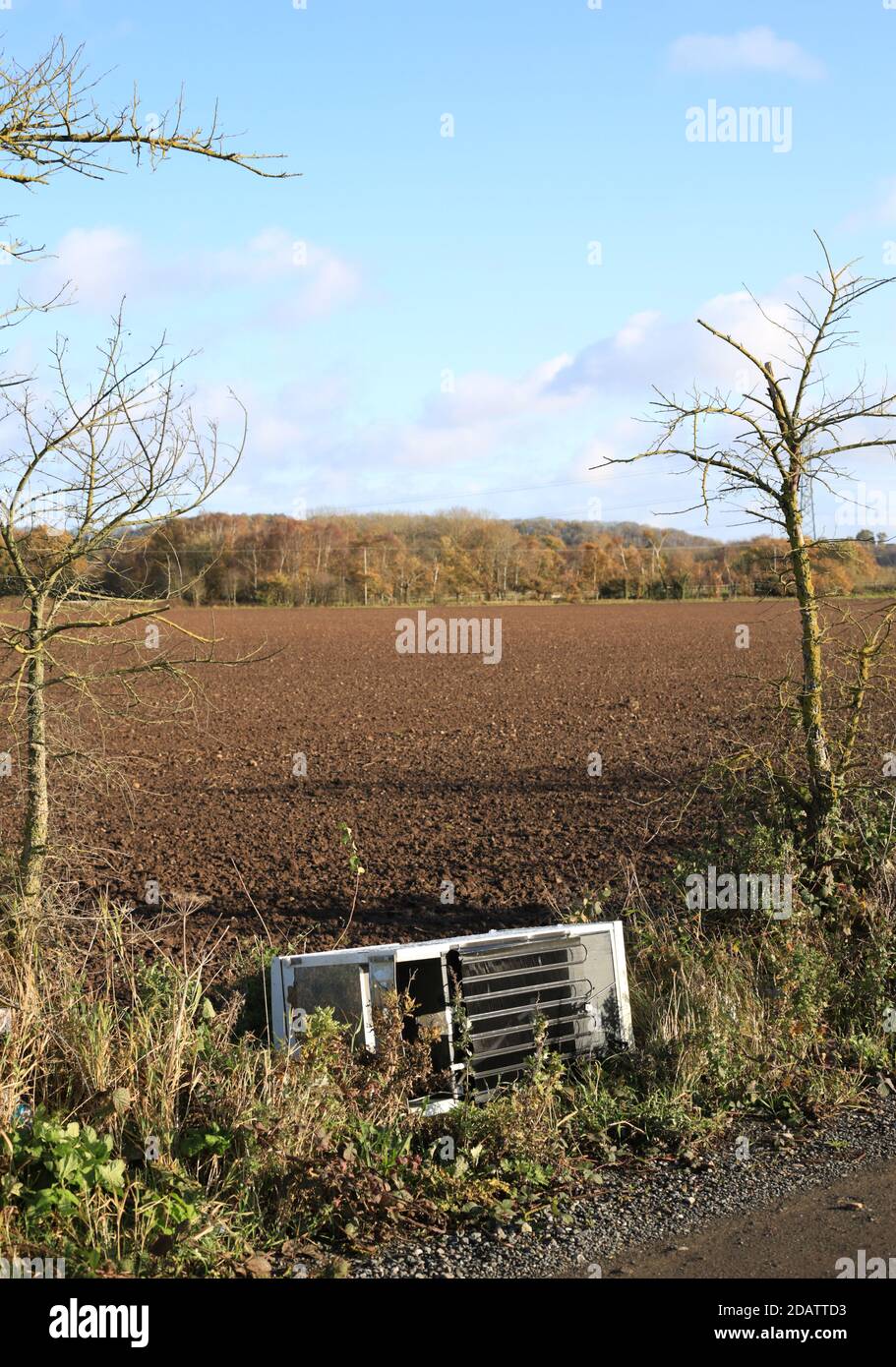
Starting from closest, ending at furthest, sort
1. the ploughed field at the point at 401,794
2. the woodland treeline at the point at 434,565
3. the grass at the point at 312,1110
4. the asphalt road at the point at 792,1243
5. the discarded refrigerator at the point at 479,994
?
the asphalt road at the point at 792,1243 < the grass at the point at 312,1110 < the discarded refrigerator at the point at 479,994 < the ploughed field at the point at 401,794 < the woodland treeline at the point at 434,565

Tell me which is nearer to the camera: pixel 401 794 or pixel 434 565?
pixel 401 794

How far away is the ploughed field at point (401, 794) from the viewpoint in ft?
30.9

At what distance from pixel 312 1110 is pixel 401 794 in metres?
9.83

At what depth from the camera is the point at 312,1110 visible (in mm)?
4531

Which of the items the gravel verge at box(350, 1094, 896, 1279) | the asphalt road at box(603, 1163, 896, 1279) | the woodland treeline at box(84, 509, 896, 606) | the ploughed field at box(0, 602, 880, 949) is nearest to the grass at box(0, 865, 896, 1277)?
the gravel verge at box(350, 1094, 896, 1279)

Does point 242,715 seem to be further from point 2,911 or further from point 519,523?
point 519,523

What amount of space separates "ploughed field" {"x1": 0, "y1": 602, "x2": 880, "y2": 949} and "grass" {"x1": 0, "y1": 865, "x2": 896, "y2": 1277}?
1.97 meters

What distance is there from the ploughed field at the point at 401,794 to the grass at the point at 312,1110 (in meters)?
1.97

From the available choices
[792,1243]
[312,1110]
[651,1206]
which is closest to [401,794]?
[312,1110]

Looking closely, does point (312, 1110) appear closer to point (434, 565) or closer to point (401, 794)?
point (401, 794)

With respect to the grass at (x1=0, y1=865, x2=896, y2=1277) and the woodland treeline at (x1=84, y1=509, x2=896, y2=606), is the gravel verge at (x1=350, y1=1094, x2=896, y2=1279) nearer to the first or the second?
the grass at (x1=0, y1=865, x2=896, y2=1277)

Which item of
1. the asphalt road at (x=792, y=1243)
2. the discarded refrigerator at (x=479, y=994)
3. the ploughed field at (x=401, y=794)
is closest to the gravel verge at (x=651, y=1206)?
the asphalt road at (x=792, y=1243)

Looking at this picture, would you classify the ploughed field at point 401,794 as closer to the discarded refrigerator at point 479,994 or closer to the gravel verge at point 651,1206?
the discarded refrigerator at point 479,994

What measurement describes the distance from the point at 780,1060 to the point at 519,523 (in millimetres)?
119056
